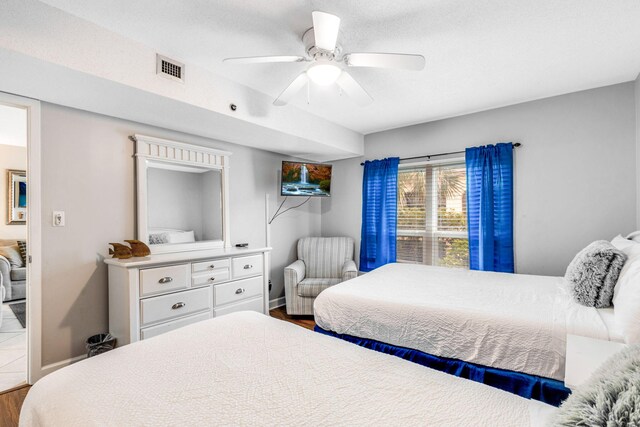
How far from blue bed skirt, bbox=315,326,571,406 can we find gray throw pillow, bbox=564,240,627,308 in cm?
56

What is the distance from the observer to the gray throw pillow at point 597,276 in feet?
5.60

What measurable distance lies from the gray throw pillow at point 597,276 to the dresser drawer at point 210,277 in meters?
2.63

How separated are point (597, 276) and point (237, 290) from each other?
2.71 m

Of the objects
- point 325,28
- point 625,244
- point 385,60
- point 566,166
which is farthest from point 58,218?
point 566,166

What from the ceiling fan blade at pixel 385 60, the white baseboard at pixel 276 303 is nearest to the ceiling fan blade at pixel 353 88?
the ceiling fan blade at pixel 385 60

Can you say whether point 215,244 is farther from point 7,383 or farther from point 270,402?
point 270,402

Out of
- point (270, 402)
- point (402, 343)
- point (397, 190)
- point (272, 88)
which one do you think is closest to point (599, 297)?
point (402, 343)

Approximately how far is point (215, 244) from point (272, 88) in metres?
1.72

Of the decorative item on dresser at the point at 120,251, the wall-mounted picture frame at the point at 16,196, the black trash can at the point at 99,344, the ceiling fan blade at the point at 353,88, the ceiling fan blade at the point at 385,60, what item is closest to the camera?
the ceiling fan blade at the point at 385,60

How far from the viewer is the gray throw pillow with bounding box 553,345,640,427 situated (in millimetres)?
517

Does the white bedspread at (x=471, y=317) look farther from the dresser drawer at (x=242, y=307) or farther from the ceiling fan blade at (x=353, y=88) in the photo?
the ceiling fan blade at (x=353, y=88)

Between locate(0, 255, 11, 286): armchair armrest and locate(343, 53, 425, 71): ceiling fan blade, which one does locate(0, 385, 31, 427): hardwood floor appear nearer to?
locate(0, 255, 11, 286): armchair armrest

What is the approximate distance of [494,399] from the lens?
35.2 inches

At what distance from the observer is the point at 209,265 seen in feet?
8.86
